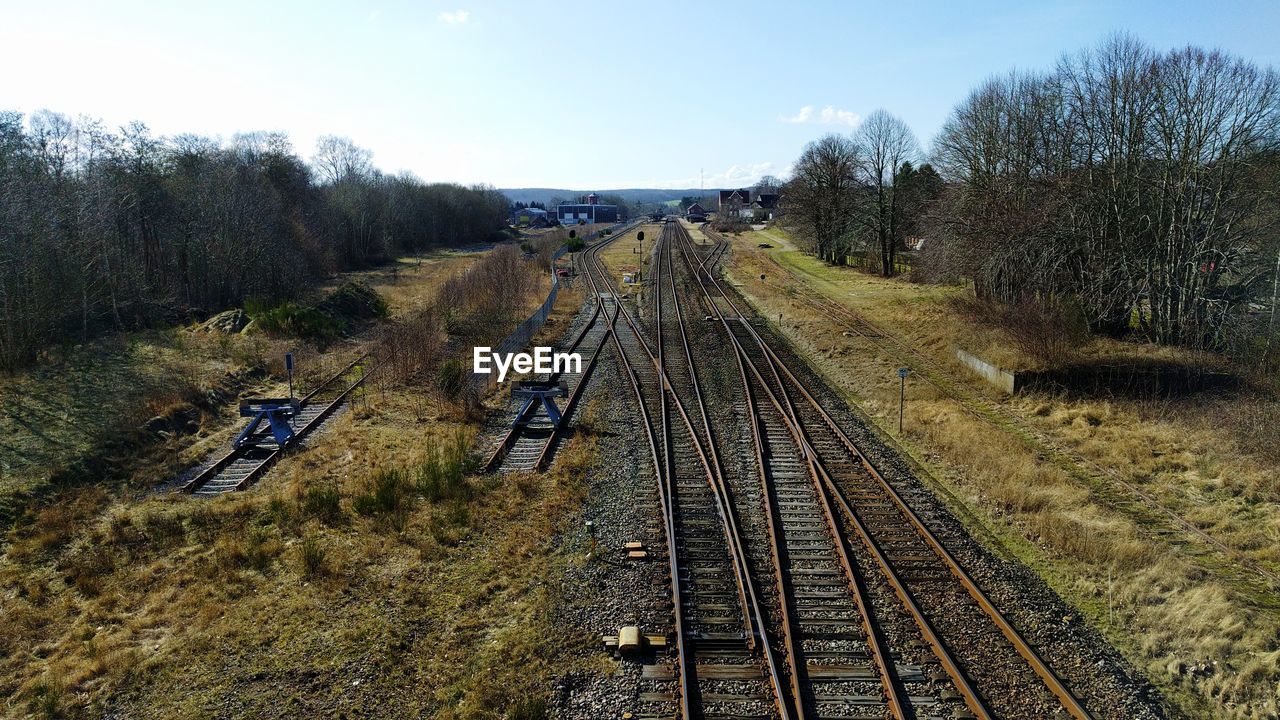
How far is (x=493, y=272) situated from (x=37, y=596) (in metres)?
26.7

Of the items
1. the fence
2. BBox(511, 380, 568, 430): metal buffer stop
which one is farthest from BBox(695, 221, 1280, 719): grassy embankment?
the fence

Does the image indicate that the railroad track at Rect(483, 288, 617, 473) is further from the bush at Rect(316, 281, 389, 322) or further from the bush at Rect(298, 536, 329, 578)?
the bush at Rect(316, 281, 389, 322)

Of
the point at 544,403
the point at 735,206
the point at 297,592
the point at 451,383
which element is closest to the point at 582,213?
the point at 735,206

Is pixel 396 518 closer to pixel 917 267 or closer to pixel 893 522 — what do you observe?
pixel 893 522

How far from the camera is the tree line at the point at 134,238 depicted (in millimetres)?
21266

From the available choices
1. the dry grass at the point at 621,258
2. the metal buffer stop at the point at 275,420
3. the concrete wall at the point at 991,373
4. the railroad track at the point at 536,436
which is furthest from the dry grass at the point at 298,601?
the dry grass at the point at 621,258

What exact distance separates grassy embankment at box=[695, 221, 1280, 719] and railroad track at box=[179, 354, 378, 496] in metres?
13.2

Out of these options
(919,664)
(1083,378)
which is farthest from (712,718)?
(1083,378)

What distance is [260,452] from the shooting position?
632 inches

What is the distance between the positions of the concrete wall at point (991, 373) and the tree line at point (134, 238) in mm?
26554

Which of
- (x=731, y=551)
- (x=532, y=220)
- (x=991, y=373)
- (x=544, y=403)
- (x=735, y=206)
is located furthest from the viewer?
(x=532, y=220)

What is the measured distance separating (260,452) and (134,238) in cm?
2181

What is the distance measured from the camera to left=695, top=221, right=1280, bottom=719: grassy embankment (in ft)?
28.8

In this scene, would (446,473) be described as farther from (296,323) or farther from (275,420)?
(296,323)
